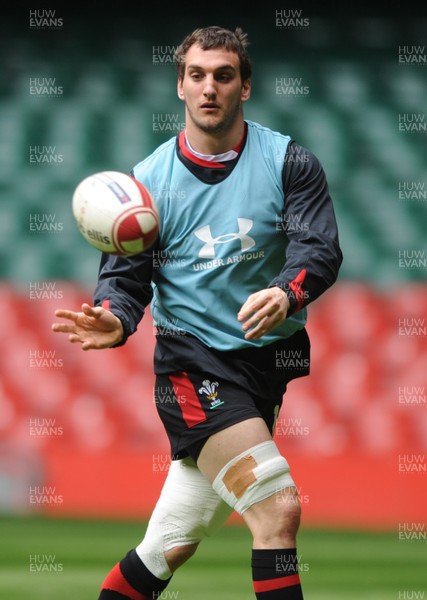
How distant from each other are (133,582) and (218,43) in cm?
209

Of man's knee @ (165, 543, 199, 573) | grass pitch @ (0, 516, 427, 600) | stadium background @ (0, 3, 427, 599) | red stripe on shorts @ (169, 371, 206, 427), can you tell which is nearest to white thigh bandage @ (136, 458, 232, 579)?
man's knee @ (165, 543, 199, 573)

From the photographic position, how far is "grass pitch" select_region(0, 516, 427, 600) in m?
6.43

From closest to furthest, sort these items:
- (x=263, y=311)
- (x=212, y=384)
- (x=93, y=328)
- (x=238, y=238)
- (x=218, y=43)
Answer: (x=263, y=311)
(x=93, y=328)
(x=212, y=384)
(x=238, y=238)
(x=218, y=43)

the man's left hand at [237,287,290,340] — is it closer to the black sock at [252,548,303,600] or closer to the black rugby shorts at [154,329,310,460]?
the black rugby shorts at [154,329,310,460]

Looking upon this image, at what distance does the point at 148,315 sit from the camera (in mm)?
9828

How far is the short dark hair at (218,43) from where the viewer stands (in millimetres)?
4848

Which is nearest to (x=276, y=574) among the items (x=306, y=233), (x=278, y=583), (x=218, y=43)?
(x=278, y=583)

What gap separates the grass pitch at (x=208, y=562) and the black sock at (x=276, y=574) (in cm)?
193

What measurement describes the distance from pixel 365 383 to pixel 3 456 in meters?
2.84

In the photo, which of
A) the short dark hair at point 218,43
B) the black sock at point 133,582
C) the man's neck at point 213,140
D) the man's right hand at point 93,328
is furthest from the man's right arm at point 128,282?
the black sock at point 133,582

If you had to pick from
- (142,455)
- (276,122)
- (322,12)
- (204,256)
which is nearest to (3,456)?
(142,455)

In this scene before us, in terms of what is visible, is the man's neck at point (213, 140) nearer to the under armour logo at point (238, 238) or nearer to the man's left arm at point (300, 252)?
the man's left arm at point (300, 252)

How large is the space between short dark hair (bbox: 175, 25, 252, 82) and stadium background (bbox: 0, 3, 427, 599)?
190 inches

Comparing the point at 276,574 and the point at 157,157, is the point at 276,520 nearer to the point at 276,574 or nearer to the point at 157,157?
the point at 276,574
